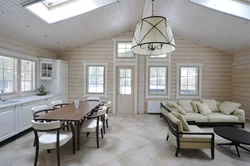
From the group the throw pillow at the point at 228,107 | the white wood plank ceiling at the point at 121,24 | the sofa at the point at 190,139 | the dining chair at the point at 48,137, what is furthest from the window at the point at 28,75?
the throw pillow at the point at 228,107

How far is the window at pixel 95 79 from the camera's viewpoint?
5.80 meters

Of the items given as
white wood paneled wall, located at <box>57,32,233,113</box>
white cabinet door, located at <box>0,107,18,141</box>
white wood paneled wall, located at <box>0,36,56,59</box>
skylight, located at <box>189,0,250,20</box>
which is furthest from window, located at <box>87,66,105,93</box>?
skylight, located at <box>189,0,250,20</box>

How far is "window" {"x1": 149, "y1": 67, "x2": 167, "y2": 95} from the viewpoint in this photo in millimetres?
5707

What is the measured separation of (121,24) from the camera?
4824 millimetres

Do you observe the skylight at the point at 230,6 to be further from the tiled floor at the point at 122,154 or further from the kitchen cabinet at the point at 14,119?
the kitchen cabinet at the point at 14,119

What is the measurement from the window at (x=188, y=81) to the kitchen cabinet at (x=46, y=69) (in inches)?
194

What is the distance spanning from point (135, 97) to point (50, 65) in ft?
11.4

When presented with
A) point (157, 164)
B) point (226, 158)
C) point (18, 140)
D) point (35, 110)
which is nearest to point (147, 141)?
point (157, 164)

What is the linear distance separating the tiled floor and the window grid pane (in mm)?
2567

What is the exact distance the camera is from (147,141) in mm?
3176

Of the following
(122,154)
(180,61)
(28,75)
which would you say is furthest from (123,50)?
(122,154)

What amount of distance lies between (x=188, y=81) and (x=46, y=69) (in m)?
5.53

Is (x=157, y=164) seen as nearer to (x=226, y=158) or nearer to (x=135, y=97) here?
(x=226, y=158)

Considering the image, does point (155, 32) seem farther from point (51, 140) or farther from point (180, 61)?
point (180, 61)
